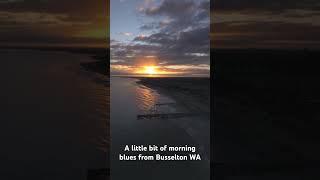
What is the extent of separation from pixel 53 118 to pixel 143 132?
48cm

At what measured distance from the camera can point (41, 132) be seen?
218 centimetres

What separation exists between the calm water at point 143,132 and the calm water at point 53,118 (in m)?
0.06

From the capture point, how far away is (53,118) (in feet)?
7.13

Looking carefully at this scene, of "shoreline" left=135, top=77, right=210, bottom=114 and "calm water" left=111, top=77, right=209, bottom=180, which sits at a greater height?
"shoreline" left=135, top=77, right=210, bottom=114

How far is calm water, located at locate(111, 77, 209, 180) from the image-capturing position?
2174 mm

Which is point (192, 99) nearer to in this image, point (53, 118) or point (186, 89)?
point (186, 89)

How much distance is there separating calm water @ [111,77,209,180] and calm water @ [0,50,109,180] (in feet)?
0.21

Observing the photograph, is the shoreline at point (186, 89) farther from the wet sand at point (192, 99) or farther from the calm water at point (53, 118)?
the calm water at point (53, 118)

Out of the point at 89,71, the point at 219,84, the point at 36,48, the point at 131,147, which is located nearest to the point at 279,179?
the point at 219,84

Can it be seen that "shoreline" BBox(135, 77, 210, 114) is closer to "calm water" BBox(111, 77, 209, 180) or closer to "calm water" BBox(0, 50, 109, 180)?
"calm water" BBox(111, 77, 209, 180)

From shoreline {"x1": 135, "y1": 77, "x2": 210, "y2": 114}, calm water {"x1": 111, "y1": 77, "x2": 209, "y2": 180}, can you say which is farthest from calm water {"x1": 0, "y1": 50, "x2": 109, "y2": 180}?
shoreline {"x1": 135, "y1": 77, "x2": 210, "y2": 114}

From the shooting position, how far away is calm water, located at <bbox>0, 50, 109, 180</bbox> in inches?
85.0

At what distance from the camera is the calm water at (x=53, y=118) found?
2.16m

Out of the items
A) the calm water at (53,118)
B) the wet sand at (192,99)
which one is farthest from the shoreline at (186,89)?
the calm water at (53,118)
